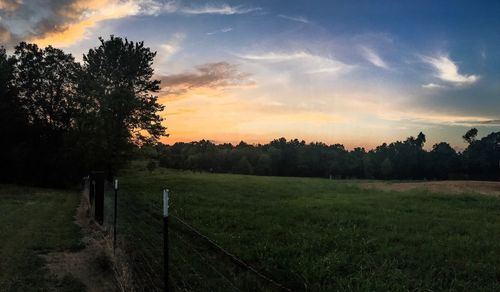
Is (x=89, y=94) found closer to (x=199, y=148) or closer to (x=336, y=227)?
(x=336, y=227)

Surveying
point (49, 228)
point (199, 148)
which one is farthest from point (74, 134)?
point (199, 148)

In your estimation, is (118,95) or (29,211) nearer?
(29,211)

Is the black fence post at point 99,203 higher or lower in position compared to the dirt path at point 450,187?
higher

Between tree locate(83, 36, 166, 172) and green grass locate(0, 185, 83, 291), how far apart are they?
74.6ft

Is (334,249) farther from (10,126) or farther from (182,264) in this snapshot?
(10,126)

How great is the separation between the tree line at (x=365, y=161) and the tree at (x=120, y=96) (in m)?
70.9

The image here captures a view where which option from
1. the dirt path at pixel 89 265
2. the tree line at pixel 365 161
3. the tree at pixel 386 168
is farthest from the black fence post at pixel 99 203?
the tree at pixel 386 168

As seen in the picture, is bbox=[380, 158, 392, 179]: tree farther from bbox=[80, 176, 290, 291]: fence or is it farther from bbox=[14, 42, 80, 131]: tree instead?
bbox=[80, 176, 290, 291]: fence

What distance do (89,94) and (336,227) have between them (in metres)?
36.5

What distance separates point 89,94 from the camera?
45062 mm

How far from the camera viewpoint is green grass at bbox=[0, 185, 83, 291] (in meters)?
9.08

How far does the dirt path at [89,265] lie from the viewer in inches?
366

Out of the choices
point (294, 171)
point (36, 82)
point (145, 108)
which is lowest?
point (294, 171)

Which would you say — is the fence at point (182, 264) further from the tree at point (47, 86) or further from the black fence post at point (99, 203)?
the tree at point (47, 86)
